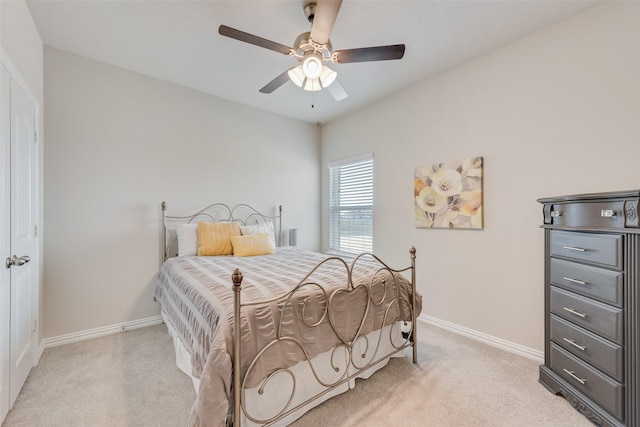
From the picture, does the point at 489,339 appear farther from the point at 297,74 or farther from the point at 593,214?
the point at 297,74

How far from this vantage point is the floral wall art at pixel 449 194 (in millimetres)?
2721

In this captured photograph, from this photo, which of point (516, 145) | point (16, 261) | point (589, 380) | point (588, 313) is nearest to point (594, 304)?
point (588, 313)

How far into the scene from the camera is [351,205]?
4.25 meters

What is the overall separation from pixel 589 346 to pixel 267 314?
1.92 m

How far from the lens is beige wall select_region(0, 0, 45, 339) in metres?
1.73

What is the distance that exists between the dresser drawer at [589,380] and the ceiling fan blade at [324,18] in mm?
2612

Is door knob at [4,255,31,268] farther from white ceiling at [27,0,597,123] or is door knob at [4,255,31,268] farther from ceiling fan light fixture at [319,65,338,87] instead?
ceiling fan light fixture at [319,65,338,87]

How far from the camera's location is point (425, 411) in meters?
1.71

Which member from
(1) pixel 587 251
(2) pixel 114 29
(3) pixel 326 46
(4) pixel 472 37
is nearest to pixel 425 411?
(1) pixel 587 251

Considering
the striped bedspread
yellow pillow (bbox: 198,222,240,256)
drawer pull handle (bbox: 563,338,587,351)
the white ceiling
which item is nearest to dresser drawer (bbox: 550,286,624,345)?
drawer pull handle (bbox: 563,338,587,351)

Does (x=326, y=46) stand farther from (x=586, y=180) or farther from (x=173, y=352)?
(x=173, y=352)

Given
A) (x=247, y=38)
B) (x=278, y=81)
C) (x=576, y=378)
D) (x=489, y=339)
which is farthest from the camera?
(x=489, y=339)

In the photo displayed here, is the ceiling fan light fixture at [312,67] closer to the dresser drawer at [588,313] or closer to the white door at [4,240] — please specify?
the white door at [4,240]

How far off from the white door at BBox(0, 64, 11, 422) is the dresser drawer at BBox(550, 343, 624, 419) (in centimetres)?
343
